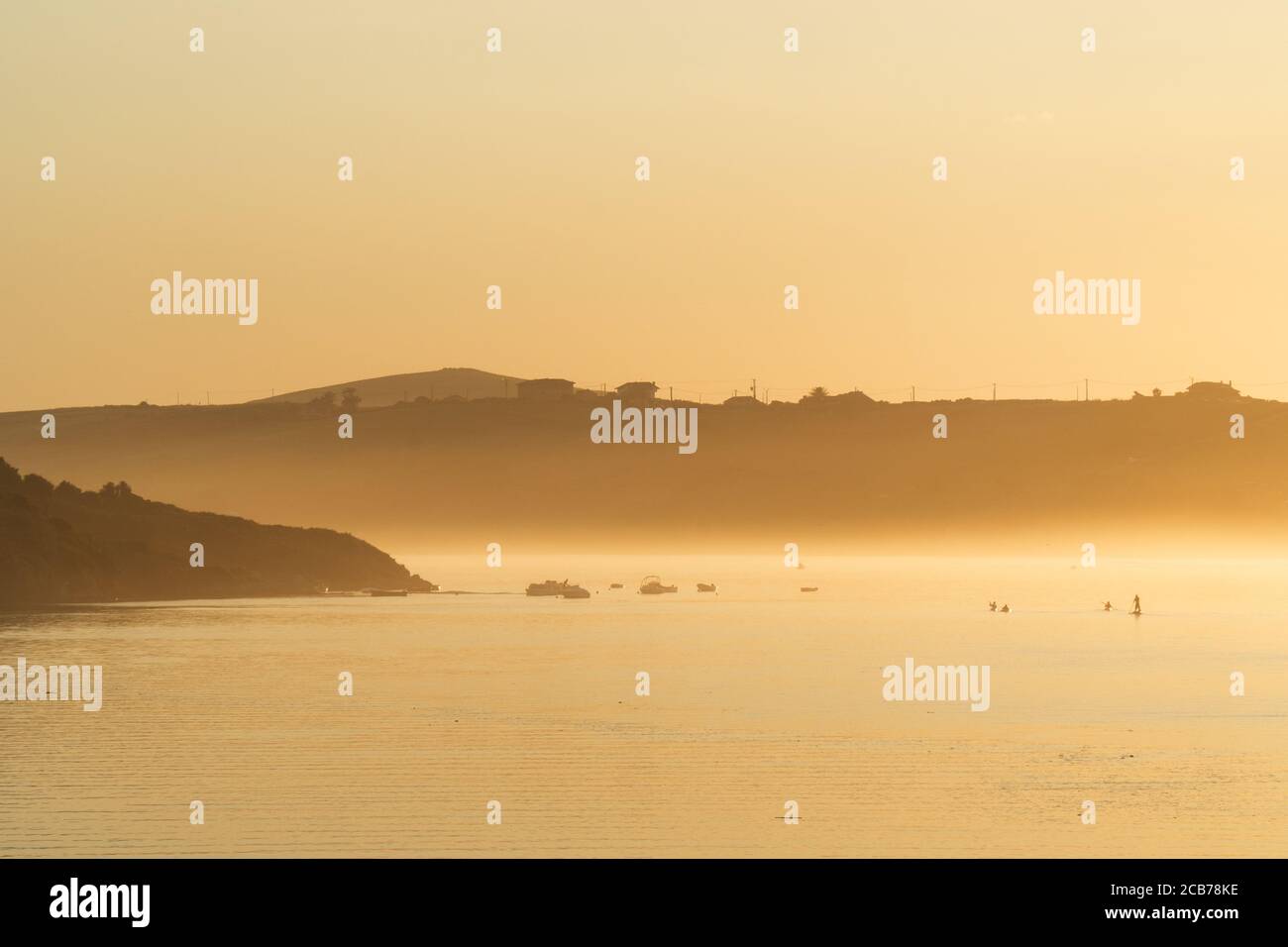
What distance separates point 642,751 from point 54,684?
5375 cm

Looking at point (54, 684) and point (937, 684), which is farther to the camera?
point (937, 684)

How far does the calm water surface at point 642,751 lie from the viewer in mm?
50062

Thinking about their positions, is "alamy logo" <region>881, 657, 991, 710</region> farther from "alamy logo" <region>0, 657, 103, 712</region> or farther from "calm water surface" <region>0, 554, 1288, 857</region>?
"alamy logo" <region>0, 657, 103, 712</region>

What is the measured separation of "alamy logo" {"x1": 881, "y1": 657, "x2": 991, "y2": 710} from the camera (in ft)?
314

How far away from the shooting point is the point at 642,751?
70.4m
